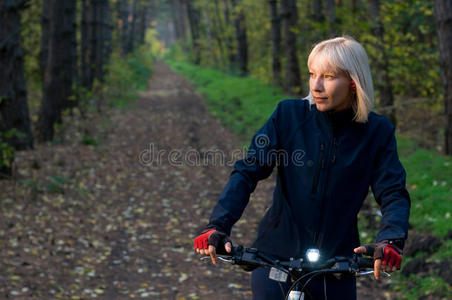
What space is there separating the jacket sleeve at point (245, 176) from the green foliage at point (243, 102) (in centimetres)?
1280

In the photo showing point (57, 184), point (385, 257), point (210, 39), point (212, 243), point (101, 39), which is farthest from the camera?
point (210, 39)

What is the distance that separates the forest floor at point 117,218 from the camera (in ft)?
21.4

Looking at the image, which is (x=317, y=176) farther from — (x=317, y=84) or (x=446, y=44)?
(x=446, y=44)

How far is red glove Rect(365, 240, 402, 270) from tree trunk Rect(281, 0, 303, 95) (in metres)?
18.8

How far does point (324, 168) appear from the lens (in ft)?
8.91

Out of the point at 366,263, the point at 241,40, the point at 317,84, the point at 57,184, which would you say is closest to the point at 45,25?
the point at 57,184

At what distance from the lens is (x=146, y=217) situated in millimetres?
9406

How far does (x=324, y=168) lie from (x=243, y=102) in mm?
19634

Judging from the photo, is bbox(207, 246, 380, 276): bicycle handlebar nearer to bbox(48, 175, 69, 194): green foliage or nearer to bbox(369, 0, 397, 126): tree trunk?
bbox(48, 175, 69, 194): green foliage

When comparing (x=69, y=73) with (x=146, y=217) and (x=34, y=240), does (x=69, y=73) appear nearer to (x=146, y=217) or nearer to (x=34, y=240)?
(x=146, y=217)

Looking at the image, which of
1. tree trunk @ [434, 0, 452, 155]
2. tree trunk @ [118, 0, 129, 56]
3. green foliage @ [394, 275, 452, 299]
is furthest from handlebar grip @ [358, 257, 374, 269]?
tree trunk @ [118, 0, 129, 56]

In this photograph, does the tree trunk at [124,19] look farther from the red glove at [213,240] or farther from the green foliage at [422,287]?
the red glove at [213,240]

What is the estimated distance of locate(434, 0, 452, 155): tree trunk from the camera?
984cm

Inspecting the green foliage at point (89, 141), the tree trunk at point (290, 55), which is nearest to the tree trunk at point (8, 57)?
the green foliage at point (89, 141)
